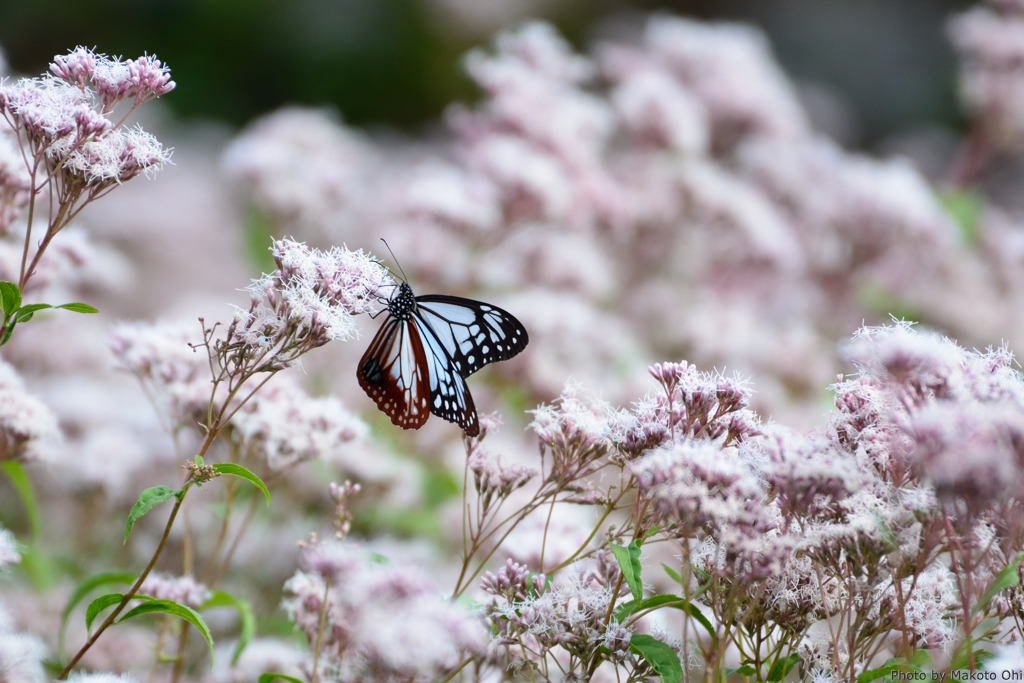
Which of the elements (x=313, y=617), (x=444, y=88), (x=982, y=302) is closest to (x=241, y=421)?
(x=313, y=617)

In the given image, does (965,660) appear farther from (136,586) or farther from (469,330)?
(136,586)

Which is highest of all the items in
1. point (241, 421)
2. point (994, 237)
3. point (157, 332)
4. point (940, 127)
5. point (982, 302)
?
point (940, 127)

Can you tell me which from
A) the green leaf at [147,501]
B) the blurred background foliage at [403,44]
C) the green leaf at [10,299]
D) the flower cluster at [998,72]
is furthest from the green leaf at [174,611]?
the blurred background foliage at [403,44]

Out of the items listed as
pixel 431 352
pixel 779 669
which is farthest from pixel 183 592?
pixel 779 669

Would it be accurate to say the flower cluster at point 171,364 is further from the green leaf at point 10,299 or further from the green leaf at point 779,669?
the green leaf at point 779,669

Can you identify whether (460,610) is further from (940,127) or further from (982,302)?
(940,127)
